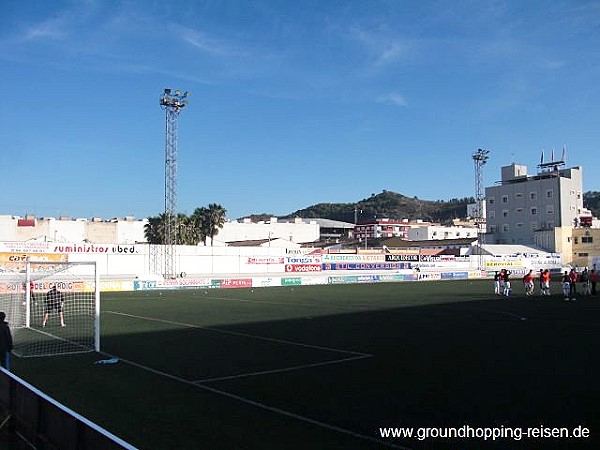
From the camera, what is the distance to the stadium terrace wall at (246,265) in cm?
4994

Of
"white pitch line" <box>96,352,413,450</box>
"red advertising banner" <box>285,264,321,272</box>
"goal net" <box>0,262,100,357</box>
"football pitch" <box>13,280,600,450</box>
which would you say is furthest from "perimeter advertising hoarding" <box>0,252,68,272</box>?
"white pitch line" <box>96,352,413,450</box>

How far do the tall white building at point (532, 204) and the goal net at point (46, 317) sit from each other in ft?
266

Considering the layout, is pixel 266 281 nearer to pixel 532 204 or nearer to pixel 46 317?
pixel 46 317

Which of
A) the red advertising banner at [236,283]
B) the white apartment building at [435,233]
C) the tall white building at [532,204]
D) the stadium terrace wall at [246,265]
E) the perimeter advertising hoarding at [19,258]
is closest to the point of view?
the perimeter advertising hoarding at [19,258]

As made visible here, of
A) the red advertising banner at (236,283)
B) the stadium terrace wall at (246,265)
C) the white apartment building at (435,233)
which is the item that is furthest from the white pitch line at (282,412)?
the white apartment building at (435,233)

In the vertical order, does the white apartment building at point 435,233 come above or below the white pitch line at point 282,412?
above

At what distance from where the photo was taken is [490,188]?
10838cm

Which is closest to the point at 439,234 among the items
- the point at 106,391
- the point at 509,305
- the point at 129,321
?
the point at 509,305

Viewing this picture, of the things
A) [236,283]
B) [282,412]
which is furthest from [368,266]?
[282,412]

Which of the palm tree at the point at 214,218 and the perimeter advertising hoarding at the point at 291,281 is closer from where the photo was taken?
the perimeter advertising hoarding at the point at 291,281

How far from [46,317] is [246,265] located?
38369mm

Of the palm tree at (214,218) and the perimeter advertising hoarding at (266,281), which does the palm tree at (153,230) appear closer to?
the palm tree at (214,218)

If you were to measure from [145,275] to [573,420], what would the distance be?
47.2 meters

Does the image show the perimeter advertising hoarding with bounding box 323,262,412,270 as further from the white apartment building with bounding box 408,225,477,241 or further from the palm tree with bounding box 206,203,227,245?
the white apartment building with bounding box 408,225,477,241
